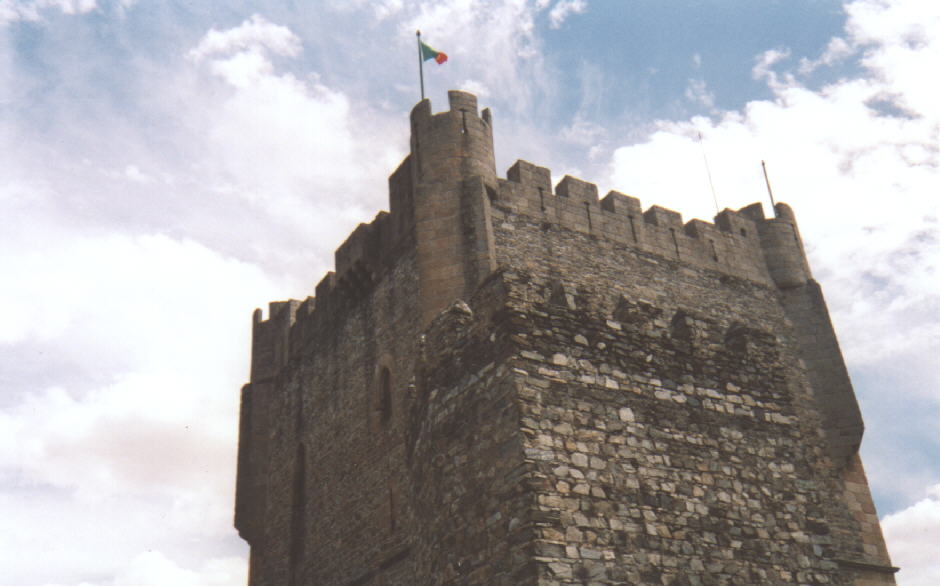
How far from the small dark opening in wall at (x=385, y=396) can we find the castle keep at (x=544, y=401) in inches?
1.4

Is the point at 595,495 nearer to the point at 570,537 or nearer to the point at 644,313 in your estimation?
the point at 570,537

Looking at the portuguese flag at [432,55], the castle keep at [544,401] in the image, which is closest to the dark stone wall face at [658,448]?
the castle keep at [544,401]

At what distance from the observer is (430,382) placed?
7414 mm

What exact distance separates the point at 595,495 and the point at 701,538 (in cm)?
88

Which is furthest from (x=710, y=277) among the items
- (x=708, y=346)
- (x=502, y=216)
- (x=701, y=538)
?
(x=701, y=538)

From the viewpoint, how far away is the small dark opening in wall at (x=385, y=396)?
14312mm

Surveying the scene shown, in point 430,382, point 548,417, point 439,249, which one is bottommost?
point 548,417

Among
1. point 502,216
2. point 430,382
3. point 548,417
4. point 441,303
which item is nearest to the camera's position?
point 548,417

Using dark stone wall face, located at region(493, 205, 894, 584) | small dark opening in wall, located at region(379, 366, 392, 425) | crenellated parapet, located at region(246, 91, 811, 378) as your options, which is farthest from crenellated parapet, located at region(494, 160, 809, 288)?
dark stone wall face, located at region(493, 205, 894, 584)

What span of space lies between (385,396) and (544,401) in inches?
336

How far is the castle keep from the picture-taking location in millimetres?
6129

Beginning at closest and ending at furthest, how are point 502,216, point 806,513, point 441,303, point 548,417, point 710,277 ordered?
1. point 548,417
2. point 806,513
3. point 441,303
4. point 502,216
5. point 710,277

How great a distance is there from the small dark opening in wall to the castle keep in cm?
4

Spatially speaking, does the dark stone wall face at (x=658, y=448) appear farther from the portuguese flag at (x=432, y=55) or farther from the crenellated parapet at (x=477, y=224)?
the portuguese flag at (x=432, y=55)
